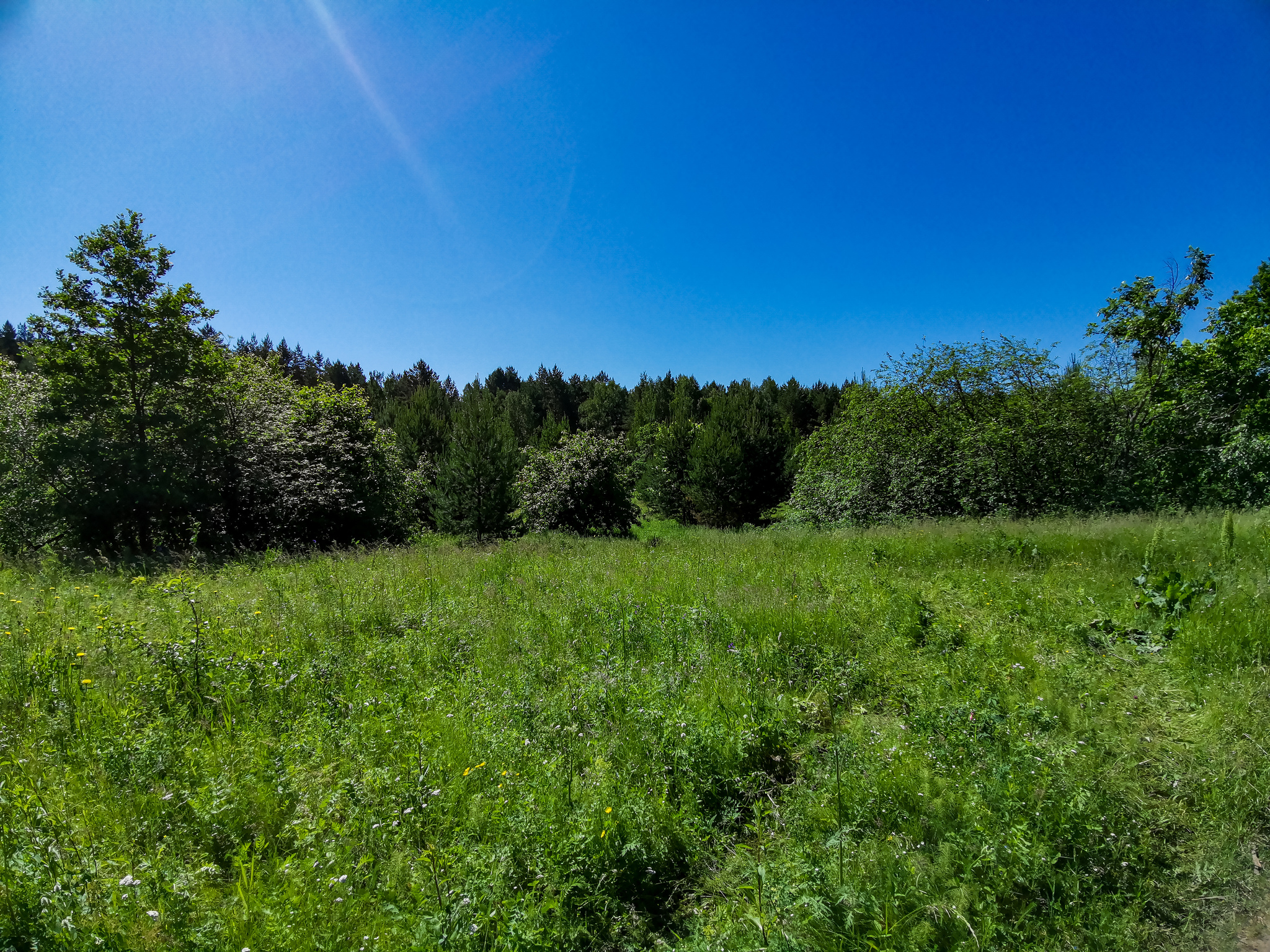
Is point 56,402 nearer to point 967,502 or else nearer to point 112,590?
point 112,590

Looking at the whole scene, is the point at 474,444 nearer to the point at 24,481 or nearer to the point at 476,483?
the point at 476,483

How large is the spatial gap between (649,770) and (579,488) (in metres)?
16.6

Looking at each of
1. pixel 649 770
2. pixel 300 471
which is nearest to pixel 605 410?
pixel 300 471

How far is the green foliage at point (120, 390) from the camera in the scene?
36.6ft

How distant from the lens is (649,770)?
3.42 meters

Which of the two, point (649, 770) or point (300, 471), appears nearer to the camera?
point (649, 770)

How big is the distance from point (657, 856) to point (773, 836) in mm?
710

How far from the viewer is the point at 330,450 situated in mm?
17609

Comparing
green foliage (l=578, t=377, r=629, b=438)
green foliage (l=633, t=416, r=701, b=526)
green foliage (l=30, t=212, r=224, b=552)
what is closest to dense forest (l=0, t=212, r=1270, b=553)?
green foliage (l=30, t=212, r=224, b=552)

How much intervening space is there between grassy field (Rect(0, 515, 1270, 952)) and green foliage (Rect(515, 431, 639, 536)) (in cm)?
1333

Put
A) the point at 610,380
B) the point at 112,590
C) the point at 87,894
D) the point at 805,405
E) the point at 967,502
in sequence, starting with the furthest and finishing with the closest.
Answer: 1. the point at 610,380
2. the point at 805,405
3. the point at 967,502
4. the point at 112,590
5. the point at 87,894

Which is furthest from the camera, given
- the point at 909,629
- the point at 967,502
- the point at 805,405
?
the point at 805,405

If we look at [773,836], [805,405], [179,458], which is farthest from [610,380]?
[773,836]

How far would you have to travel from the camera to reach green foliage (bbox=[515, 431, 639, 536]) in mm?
19703
